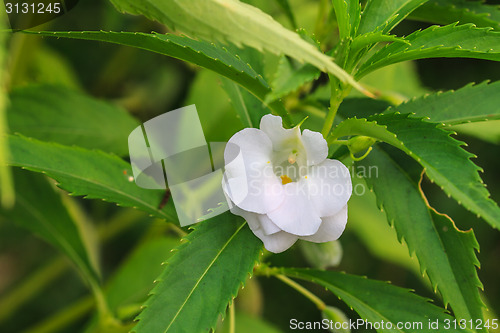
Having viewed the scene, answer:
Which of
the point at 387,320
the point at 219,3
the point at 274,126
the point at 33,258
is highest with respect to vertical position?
the point at 219,3

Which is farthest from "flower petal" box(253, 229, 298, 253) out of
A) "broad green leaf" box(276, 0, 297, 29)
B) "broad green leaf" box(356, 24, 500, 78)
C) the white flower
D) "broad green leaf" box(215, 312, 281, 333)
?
"broad green leaf" box(215, 312, 281, 333)

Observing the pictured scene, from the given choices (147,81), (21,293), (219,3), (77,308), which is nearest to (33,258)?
(21,293)

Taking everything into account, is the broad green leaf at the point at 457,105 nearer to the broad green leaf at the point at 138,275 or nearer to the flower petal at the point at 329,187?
the flower petal at the point at 329,187

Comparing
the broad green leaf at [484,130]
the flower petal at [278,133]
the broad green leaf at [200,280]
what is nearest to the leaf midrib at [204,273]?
the broad green leaf at [200,280]

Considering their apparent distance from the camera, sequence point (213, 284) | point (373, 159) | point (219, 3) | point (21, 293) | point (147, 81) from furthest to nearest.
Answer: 1. point (147, 81)
2. point (21, 293)
3. point (373, 159)
4. point (213, 284)
5. point (219, 3)

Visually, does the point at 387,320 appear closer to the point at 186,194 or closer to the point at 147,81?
the point at 186,194

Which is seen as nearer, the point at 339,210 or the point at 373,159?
the point at 339,210

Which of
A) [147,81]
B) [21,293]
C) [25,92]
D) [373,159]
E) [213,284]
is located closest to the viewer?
[213,284]

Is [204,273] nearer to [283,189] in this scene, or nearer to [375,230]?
[283,189]
